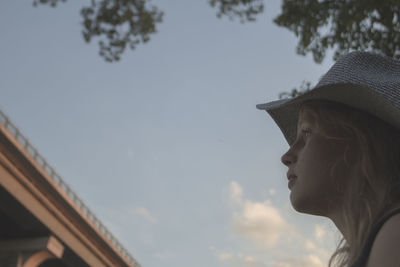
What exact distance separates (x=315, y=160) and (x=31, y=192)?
1473 centimetres

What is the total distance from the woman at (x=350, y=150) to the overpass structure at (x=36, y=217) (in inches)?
529

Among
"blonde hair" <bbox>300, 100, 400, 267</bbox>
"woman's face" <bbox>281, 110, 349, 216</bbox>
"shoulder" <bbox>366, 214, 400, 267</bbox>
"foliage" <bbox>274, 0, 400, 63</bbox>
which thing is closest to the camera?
"shoulder" <bbox>366, 214, 400, 267</bbox>

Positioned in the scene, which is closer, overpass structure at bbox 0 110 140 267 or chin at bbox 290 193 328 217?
chin at bbox 290 193 328 217

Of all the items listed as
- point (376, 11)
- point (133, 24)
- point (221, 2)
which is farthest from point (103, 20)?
point (376, 11)

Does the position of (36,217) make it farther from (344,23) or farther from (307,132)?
(307,132)

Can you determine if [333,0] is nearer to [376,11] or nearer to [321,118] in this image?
[376,11]

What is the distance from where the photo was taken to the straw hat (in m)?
1.25

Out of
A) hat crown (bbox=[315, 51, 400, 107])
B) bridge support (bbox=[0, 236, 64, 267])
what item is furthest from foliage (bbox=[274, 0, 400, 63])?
bridge support (bbox=[0, 236, 64, 267])

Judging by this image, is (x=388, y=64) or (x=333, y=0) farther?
(x=333, y=0)

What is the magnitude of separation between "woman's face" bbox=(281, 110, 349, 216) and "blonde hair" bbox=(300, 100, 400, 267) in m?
0.02

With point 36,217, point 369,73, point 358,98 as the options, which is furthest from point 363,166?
point 36,217

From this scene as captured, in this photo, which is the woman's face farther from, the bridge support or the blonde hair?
the bridge support

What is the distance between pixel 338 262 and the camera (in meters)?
1.49

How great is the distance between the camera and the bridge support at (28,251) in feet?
51.8
